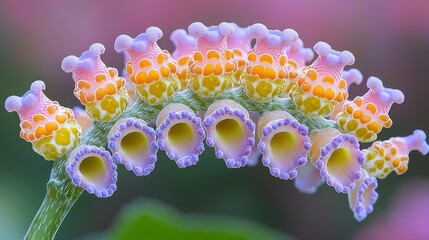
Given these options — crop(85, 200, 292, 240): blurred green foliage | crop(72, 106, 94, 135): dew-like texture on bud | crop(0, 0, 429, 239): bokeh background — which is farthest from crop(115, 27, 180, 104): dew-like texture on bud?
crop(0, 0, 429, 239): bokeh background

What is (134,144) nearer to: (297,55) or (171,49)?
(297,55)

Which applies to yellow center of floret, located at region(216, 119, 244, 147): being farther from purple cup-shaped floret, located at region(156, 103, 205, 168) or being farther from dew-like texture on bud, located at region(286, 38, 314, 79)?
dew-like texture on bud, located at region(286, 38, 314, 79)

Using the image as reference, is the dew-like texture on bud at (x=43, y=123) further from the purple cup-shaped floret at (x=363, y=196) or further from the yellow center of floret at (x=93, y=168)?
the purple cup-shaped floret at (x=363, y=196)

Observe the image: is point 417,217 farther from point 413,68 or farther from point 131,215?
point 131,215

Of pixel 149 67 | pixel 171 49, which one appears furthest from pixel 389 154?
pixel 171 49

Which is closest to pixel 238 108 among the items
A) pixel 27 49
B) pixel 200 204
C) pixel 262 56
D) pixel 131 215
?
pixel 262 56

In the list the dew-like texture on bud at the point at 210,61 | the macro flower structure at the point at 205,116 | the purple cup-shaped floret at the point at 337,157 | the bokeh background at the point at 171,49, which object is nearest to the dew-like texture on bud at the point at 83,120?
the macro flower structure at the point at 205,116
